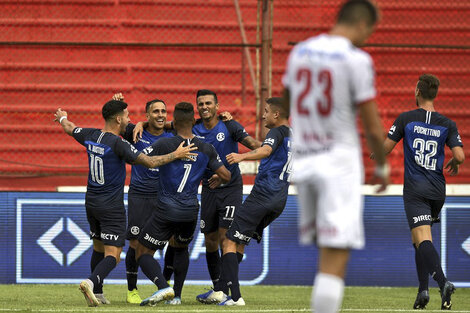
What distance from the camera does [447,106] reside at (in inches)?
549

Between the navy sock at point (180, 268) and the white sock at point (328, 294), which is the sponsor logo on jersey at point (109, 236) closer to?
the navy sock at point (180, 268)

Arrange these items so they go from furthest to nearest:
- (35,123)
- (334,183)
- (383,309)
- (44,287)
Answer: (35,123) < (44,287) < (383,309) < (334,183)

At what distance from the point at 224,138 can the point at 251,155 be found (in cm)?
145

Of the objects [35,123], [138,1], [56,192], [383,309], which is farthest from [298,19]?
[383,309]

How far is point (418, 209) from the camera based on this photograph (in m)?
8.00

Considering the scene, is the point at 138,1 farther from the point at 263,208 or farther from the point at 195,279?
the point at 263,208

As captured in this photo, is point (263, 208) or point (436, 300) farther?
point (436, 300)

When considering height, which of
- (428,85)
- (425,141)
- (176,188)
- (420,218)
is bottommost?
(420,218)

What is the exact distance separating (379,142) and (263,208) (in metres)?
3.95

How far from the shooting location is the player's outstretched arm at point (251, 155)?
24.5 ft

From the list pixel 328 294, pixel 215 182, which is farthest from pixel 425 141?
pixel 328 294

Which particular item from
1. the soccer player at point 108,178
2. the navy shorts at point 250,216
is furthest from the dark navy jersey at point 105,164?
the navy shorts at point 250,216

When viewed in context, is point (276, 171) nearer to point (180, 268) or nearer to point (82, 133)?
point (180, 268)

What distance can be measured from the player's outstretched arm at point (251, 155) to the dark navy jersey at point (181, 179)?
324mm
